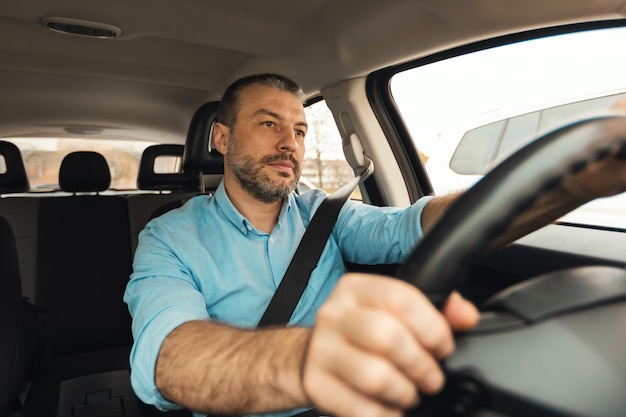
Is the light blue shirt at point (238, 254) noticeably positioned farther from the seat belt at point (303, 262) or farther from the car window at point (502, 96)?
the car window at point (502, 96)

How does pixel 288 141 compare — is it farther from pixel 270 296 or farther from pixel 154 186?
pixel 154 186

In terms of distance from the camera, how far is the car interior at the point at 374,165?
1.39ft

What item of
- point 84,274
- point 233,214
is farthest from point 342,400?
point 84,274

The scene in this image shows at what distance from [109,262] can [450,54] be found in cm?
183

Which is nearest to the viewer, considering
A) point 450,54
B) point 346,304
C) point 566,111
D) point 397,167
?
point 346,304

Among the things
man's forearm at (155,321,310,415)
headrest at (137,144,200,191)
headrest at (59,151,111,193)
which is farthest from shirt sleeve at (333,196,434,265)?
headrest at (59,151,111,193)

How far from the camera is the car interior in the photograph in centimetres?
42

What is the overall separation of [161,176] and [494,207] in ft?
8.52

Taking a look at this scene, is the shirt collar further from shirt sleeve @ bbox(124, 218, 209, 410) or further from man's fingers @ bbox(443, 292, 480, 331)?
man's fingers @ bbox(443, 292, 480, 331)

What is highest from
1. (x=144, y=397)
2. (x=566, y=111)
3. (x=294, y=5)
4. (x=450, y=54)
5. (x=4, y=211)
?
(x=294, y=5)

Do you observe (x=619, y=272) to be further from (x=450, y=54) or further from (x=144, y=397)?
(x=450, y=54)

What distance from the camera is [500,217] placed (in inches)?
16.5

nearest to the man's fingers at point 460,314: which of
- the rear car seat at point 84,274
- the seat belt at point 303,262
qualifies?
the seat belt at point 303,262

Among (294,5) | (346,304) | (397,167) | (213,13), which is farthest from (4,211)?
(346,304)
